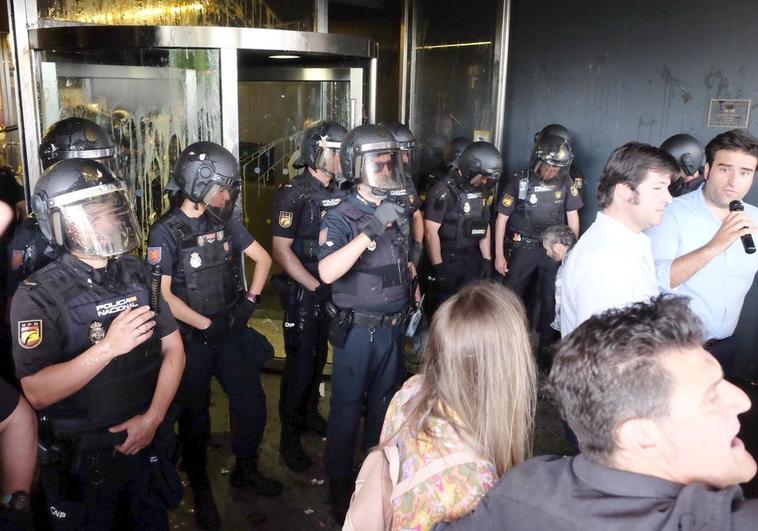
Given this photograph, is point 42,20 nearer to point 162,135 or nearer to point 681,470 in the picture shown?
point 162,135

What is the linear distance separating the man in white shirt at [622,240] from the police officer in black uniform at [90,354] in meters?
1.79

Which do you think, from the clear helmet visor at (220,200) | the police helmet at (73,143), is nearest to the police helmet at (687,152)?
the clear helmet visor at (220,200)

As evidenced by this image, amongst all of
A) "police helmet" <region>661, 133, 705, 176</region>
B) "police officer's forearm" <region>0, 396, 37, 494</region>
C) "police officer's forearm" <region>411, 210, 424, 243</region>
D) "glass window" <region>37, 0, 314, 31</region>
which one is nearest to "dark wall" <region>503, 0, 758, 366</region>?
"police helmet" <region>661, 133, 705, 176</region>

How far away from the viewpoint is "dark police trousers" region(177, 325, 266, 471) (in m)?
3.43

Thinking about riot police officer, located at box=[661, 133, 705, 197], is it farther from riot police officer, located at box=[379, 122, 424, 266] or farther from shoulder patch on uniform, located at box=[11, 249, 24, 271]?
shoulder patch on uniform, located at box=[11, 249, 24, 271]

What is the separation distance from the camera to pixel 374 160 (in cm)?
353

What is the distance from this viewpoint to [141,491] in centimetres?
259

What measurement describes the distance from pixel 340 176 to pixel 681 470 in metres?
3.50

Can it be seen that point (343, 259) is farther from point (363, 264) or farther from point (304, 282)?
point (304, 282)

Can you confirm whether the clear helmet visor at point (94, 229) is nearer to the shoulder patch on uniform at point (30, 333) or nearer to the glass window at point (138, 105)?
the shoulder patch on uniform at point (30, 333)

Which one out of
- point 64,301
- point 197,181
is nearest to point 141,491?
point 64,301

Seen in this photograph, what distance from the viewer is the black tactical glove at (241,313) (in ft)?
11.6

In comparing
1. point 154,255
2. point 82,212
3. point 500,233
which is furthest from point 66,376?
point 500,233

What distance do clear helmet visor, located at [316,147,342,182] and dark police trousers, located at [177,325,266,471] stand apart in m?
1.36
